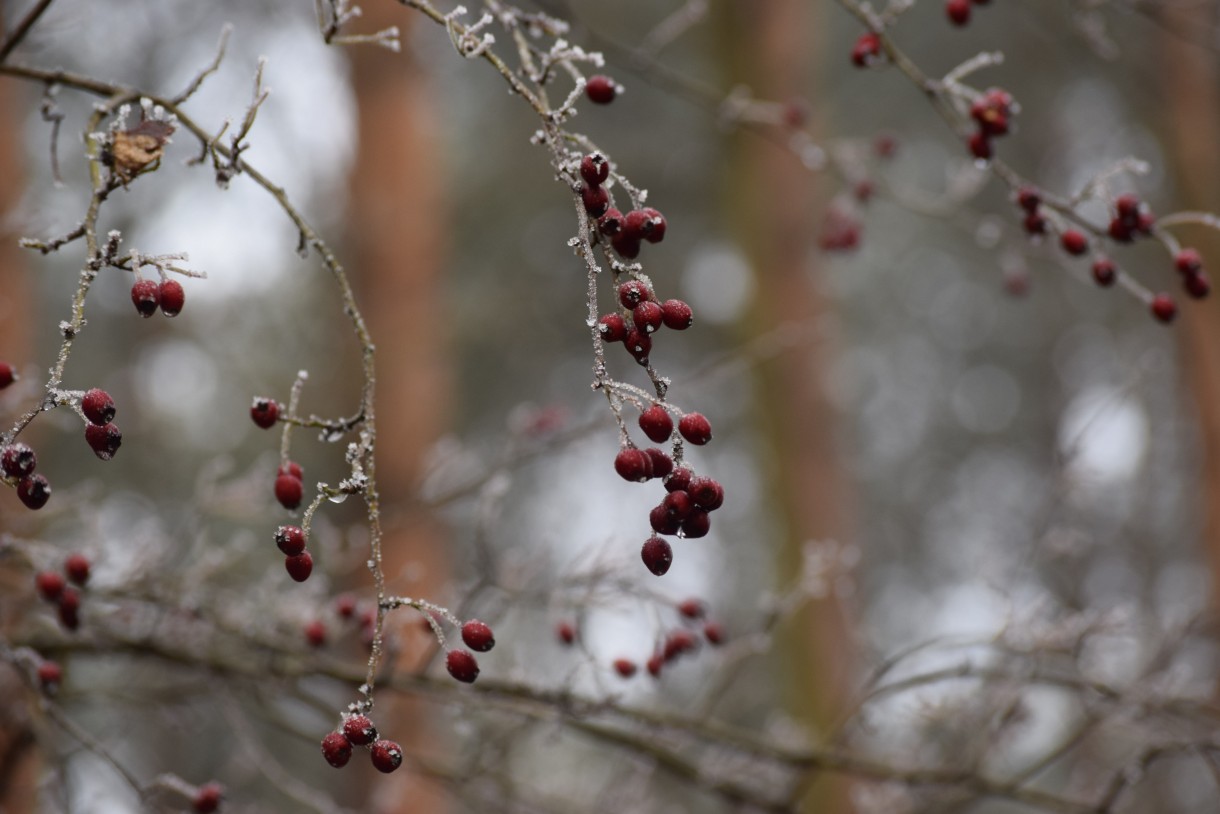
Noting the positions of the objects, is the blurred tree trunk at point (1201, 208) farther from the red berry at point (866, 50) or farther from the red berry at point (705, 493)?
the red berry at point (705, 493)

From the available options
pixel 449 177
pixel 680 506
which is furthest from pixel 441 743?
pixel 449 177

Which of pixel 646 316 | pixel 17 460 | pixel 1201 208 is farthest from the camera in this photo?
pixel 1201 208

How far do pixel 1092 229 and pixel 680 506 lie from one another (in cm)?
93

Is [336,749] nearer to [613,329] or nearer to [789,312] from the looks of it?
[613,329]

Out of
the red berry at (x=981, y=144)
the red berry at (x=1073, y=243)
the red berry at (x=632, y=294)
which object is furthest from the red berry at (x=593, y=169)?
the red berry at (x=1073, y=243)

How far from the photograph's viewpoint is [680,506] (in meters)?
0.95

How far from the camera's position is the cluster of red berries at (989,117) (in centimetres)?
157

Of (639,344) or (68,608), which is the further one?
(68,608)

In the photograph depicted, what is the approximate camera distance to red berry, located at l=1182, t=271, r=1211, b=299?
5.17 ft

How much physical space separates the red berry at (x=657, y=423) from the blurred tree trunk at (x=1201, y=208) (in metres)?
6.08

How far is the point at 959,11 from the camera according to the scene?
72.4 inches

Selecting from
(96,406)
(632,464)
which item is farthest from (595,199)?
(96,406)

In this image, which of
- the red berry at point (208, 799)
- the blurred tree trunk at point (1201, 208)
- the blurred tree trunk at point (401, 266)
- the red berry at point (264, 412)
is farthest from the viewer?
the blurred tree trunk at point (1201, 208)

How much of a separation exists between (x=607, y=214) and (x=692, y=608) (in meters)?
1.27
